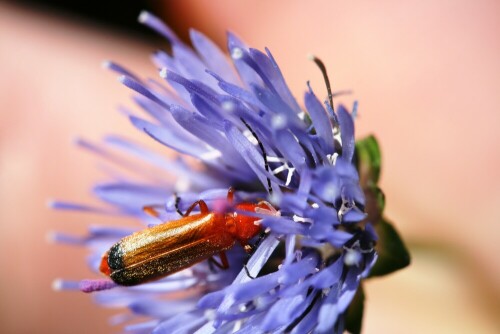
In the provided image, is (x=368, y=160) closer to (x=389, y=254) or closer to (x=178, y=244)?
(x=389, y=254)

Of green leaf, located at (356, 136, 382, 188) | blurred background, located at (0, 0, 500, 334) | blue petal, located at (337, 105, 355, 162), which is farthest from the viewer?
blurred background, located at (0, 0, 500, 334)

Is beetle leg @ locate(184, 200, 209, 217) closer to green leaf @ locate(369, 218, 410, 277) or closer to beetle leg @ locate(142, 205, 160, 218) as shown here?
beetle leg @ locate(142, 205, 160, 218)

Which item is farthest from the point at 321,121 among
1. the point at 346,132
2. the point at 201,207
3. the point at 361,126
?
the point at 361,126

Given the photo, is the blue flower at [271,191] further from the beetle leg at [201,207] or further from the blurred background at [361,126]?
the blurred background at [361,126]

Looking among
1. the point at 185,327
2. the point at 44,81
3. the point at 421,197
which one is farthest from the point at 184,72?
the point at 44,81

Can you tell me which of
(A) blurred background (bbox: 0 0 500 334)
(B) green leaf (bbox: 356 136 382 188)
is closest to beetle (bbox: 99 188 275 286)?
(B) green leaf (bbox: 356 136 382 188)

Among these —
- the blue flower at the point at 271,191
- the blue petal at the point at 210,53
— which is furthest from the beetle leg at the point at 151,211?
the blue petal at the point at 210,53

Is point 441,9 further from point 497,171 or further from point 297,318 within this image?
point 297,318
